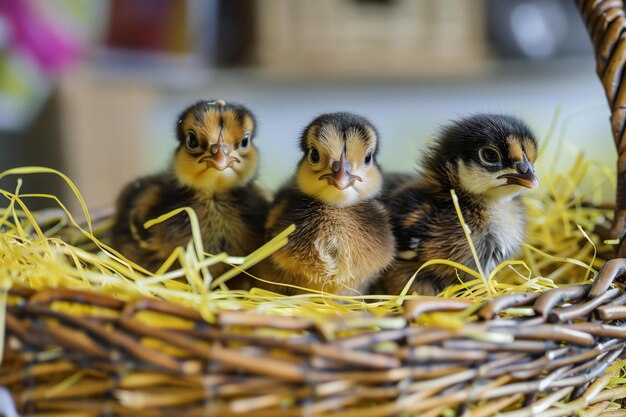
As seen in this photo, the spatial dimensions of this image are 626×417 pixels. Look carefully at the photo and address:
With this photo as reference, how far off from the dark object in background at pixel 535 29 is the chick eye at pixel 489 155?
6.31 ft

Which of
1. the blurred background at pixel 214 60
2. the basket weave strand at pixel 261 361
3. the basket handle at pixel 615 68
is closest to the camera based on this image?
the basket weave strand at pixel 261 361

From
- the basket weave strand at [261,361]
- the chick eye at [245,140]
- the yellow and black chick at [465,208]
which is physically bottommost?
the basket weave strand at [261,361]

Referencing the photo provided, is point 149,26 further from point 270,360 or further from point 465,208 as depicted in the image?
point 270,360

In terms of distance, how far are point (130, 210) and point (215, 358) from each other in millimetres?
610

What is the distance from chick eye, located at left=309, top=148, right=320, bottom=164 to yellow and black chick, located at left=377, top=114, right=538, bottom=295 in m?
0.16

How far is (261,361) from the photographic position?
23.9 inches

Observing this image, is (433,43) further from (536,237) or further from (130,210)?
(130,210)

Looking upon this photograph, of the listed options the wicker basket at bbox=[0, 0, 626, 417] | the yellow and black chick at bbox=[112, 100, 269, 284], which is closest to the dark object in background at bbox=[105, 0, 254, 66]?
the yellow and black chick at bbox=[112, 100, 269, 284]

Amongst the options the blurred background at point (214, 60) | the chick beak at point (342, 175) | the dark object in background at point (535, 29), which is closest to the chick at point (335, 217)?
the chick beak at point (342, 175)

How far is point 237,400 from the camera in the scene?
0.62 m

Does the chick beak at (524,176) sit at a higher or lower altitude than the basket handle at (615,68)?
lower

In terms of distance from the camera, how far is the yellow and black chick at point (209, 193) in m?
1.00

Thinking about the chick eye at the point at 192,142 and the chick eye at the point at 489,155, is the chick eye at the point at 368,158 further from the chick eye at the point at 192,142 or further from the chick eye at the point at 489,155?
the chick eye at the point at 192,142

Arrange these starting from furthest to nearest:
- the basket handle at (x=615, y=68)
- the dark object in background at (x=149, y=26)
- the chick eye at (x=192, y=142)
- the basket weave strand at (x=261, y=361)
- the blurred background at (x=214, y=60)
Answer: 1. the dark object in background at (x=149, y=26)
2. the blurred background at (x=214, y=60)
3. the chick eye at (x=192, y=142)
4. the basket handle at (x=615, y=68)
5. the basket weave strand at (x=261, y=361)
